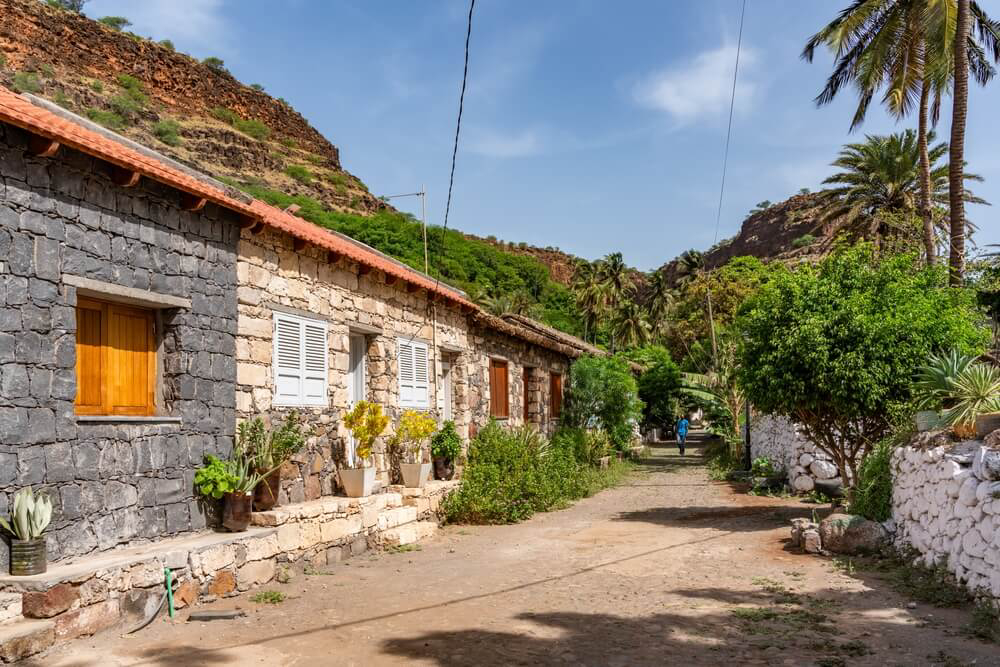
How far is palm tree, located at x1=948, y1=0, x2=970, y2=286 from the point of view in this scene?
14320 millimetres

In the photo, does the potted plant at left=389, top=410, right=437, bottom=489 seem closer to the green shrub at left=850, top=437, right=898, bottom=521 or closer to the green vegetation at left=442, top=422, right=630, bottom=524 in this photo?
the green vegetation at left=442, top=422, right=630, bottom=524

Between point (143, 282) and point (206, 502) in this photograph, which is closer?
point (143, 282)

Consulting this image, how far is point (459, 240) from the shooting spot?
218ft

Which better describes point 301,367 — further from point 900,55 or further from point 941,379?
point 900,55

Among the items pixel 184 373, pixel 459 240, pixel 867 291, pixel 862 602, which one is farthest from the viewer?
pixel 459 240

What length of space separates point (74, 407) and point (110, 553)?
3.98 ft

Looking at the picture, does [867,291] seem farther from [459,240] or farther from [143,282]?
[459,240]

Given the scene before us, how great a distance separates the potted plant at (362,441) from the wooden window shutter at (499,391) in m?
5.83

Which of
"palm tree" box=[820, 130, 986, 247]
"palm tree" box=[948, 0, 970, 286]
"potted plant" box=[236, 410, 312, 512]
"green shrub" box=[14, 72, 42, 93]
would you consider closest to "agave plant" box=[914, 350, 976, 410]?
"palm tree" box=[948, 0, 970, 286]

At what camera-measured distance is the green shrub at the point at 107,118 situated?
43.1m

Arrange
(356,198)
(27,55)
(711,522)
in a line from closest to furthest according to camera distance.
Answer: (711,522) < (27,55) < (356,198)

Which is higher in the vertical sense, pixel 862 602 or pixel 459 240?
pixel 459 240

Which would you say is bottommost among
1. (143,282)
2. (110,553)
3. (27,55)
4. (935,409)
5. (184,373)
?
(110,553)

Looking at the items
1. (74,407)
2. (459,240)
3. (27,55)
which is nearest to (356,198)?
(459,240)
